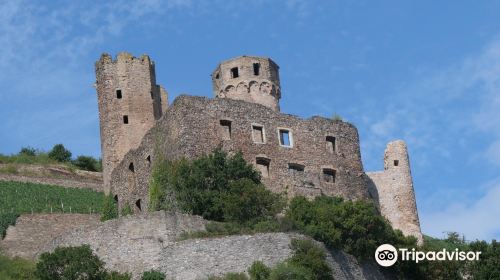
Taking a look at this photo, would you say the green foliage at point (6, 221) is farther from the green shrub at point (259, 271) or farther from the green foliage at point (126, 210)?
the green shrub at point (259, 271)

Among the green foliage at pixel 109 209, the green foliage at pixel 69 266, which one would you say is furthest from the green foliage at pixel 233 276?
the green foliage at pixel 109 209

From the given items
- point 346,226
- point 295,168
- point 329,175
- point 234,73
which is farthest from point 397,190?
point 346,226

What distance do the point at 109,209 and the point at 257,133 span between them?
28.3 feet

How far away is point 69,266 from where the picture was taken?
4272 cm

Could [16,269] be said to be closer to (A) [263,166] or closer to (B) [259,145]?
(A) [263,166]

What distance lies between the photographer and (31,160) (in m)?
71.3

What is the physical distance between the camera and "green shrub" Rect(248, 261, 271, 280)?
4194cm

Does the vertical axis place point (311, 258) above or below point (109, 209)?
below

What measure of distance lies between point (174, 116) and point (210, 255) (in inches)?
425

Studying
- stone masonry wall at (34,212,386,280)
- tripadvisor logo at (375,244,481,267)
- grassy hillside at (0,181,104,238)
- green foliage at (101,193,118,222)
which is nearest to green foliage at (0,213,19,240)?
grassy hillside at (0,181,104,238)

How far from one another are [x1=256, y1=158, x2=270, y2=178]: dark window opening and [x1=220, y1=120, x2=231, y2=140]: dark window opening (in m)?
1.72

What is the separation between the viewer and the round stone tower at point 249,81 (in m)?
57.9

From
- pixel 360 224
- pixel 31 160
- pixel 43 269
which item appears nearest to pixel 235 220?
pixel 360 224

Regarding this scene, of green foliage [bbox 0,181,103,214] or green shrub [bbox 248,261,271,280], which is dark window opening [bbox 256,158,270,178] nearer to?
green foliage [bbox 0,181,103,214]
